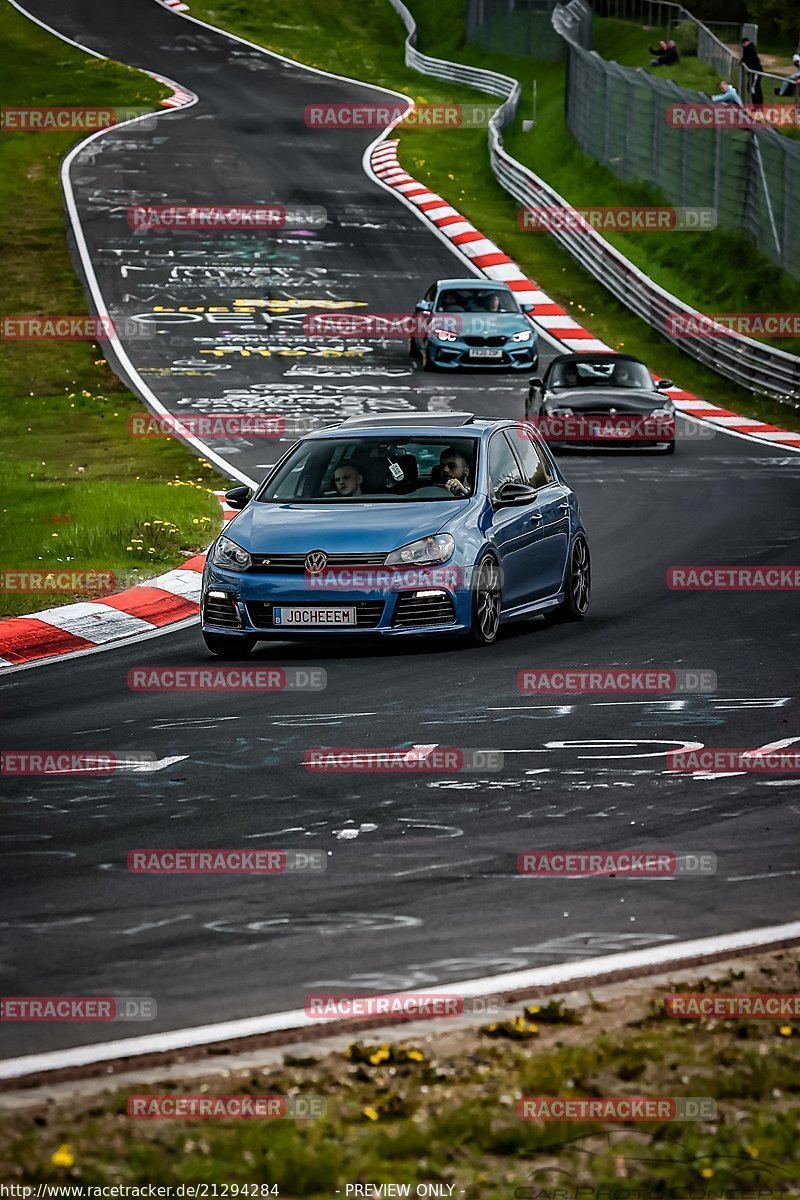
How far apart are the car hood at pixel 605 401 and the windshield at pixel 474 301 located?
261 inches

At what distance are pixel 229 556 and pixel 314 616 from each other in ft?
2.56

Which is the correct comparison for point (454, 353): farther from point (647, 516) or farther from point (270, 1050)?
point (270, 1050)

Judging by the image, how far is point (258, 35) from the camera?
71375mm

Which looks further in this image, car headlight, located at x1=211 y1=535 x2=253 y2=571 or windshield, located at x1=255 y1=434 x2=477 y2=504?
windshield, located at x1=255 y1=434 x2=477 y2=504

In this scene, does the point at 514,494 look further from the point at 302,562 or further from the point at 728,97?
the point at 728,97

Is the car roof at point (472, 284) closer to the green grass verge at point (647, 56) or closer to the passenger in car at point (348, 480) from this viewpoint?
the green grass verge at point (647, 56)

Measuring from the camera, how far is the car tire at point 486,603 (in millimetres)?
13414

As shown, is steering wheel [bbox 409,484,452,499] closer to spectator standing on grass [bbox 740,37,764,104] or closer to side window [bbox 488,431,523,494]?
side window [bbox 488,431,523,494]

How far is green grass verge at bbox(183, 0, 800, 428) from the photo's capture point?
35.2 m

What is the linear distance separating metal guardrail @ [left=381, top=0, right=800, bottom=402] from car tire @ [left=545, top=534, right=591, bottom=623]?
15908 mm

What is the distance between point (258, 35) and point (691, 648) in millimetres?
61628

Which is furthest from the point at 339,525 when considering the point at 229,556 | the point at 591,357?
the point at 591,357

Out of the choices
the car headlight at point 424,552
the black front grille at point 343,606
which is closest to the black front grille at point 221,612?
the black front grille at point 343,606

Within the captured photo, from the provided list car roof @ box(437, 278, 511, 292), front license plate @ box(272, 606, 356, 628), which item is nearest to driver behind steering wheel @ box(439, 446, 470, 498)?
front license plate @ box(272, 606, 356, 628)
